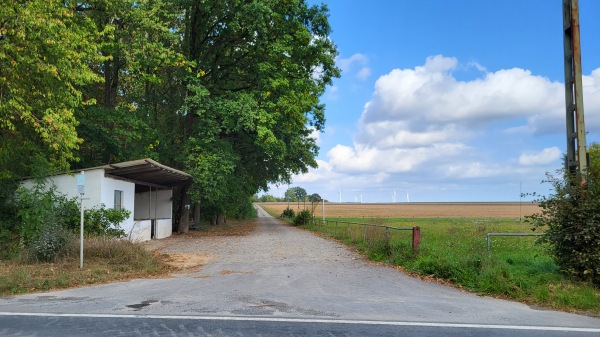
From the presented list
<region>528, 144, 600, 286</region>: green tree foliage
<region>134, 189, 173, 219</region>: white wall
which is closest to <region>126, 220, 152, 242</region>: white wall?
<region>134, 189, 173, 219</region>: white wall

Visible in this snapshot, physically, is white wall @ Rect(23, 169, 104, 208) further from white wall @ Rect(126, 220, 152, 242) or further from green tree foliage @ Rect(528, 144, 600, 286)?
green tree foliage @ Rect(528, 144, 600, 286)

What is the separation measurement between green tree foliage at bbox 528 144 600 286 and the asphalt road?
5.95 feet

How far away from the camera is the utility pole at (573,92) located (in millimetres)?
9875

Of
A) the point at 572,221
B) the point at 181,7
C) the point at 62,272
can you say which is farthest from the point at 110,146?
the point at 572,221

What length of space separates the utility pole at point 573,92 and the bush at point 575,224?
0.48m

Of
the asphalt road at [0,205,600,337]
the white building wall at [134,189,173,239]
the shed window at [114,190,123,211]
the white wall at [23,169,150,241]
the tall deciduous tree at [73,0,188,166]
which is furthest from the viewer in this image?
the white building wall at [134,189,173,239]

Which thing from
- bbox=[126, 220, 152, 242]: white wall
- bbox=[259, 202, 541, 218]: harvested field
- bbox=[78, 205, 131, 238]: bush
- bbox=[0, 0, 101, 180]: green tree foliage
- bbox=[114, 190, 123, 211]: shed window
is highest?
bbox=[0, 0, 101, 180]: green tree foliage

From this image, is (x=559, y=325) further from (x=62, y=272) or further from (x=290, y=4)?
(x=290, y=4)

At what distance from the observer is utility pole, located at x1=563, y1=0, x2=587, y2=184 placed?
9.88m

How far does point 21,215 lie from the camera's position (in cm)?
1509

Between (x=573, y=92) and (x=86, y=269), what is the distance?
11995 millimetres

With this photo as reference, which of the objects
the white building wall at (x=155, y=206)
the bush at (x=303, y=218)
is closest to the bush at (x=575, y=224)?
the white building wall at (x=155, y=206)

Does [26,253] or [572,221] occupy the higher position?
[572,221]

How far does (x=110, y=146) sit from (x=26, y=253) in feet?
43.0
